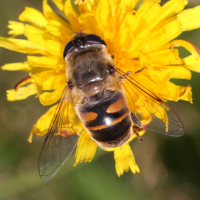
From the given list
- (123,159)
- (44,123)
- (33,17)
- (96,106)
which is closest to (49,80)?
(44,123)

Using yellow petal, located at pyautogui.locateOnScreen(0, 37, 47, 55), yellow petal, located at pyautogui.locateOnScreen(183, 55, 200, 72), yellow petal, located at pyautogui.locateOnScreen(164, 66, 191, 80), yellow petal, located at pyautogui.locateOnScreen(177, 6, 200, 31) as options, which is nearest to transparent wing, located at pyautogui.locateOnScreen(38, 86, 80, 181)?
yellow petal, located at pyautogui.locateOnScreen(0, 37, 47, 55)

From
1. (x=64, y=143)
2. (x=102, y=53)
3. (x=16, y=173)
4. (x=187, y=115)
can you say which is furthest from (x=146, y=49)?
(x=16, y=173)

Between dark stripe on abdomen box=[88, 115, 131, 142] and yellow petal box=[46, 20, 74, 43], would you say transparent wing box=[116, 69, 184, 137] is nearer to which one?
dark stripe on abdomen box=[88, 115, 131, 142]

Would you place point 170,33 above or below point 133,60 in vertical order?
above

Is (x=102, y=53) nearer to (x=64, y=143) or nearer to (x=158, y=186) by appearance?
(x=64, y=143)

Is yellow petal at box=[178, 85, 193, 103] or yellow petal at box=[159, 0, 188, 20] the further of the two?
yellow petal at box=[159, 0, 188, 20]

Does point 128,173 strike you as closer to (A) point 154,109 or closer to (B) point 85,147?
(B) point 85,147
